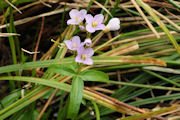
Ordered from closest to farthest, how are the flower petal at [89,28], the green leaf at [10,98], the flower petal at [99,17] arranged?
the flower petal at [89,28]
the flower petal at [99,17]
the green leaf at [10,98]

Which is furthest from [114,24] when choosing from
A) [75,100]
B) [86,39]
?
[75,100]

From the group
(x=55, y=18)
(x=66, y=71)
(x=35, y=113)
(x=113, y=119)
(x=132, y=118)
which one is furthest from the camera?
(x=55, y=18)

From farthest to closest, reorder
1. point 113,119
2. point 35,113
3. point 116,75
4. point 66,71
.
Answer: point 116,75, point 113,119, point 35,113, point 66,71

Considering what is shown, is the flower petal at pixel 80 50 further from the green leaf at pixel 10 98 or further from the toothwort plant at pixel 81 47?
the green leaf at pixel 10 98

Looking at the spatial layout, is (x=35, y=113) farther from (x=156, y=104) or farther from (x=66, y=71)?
(x=156, y=104)

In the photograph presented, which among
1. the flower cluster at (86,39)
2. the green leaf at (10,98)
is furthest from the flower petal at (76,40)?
the green leaf at (10,98)

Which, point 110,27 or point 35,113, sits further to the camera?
point 35,113

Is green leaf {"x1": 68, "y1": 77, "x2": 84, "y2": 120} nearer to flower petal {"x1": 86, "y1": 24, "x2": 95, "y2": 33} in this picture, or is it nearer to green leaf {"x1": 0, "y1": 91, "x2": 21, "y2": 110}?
flower petal {"x1": 86, "y1": 24, "x2": 95, "y2": 33}

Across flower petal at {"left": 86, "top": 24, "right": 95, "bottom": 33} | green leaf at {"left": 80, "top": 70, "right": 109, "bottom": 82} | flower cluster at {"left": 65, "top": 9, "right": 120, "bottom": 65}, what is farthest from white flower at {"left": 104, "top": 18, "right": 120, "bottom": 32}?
green leaf at {"left": 80, "top": 70, "right": 109, "bottom": 82}

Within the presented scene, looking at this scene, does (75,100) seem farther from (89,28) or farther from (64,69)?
(89,28)

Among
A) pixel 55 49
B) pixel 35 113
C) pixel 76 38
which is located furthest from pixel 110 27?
pixel 35 113

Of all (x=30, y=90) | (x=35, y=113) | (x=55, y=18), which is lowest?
(x=35, y=113)
